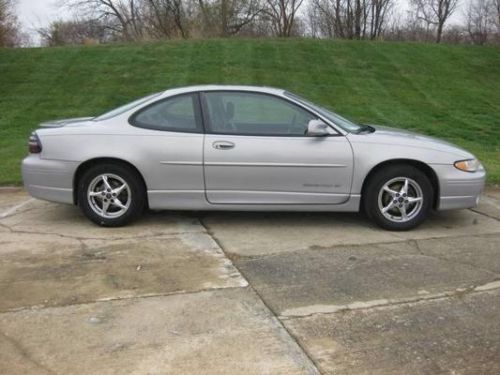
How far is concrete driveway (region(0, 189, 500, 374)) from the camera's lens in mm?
3355

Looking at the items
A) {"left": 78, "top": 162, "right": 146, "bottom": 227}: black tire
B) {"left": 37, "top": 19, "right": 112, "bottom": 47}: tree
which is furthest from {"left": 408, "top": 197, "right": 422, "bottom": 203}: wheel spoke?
{"left": 37, "top": 19, "right": 112, "bottom": 47}: tree

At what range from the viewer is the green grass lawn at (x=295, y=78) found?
569 inches

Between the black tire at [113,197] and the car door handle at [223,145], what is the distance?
2.77 feet

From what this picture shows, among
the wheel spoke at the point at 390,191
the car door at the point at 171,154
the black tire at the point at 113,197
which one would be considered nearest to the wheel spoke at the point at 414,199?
the wheel spoke at the point at 390,191

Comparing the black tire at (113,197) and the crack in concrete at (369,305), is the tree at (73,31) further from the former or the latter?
the crack in concrete at (369,305)

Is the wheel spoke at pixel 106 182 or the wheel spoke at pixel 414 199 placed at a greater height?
the wheel spoke at pixel 106 182

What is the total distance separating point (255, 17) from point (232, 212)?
31.6 meters

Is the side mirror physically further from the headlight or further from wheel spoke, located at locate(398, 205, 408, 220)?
the headlight

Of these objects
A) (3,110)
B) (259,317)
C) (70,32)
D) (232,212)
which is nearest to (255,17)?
(70,32)

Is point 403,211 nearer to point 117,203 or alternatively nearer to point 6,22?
point 117,203

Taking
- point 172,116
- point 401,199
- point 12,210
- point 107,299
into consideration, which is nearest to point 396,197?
point 401,199

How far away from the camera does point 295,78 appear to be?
1784 cm

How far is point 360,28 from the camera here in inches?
1491

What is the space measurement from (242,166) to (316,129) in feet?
2.64
